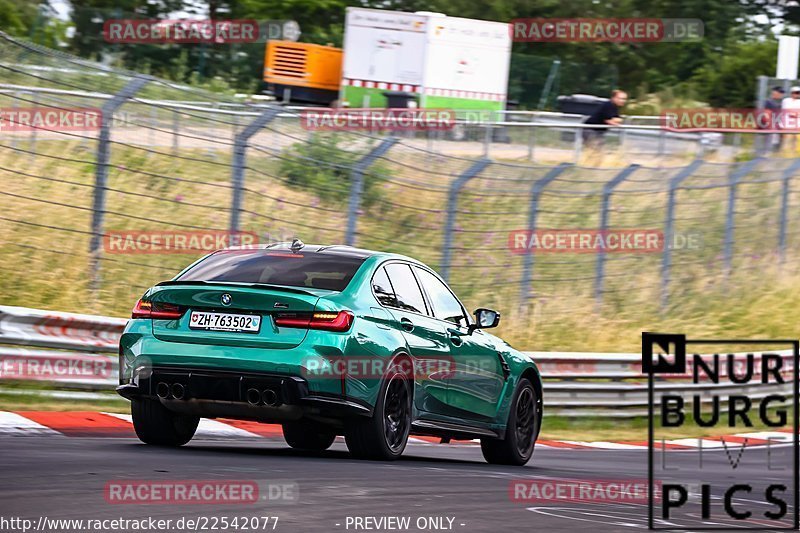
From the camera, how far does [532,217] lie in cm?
1875

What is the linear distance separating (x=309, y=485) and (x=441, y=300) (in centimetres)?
319

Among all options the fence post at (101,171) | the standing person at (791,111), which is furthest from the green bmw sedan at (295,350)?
the standing person at (791,111)

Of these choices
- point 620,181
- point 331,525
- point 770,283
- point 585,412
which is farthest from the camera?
point 770,283

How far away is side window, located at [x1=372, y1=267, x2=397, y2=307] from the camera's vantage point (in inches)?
380

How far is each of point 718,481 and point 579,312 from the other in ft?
30.6

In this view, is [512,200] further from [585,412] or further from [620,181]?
[585,412]

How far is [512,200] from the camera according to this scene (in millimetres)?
20359

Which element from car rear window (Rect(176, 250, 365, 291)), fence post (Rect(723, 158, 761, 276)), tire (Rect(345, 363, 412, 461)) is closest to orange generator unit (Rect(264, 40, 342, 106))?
fence post (Rect(723, 158, 761, 276))

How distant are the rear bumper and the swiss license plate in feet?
0.85

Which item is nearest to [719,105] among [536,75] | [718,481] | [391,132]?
[536,75]
